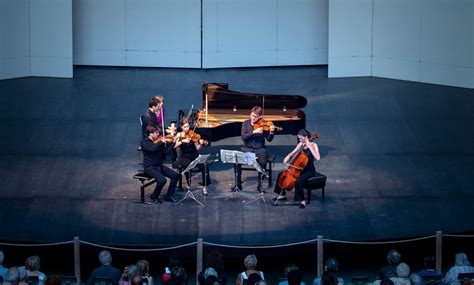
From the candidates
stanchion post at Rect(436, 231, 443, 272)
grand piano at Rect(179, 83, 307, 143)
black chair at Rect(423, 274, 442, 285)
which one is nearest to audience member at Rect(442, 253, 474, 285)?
black chair at Rect(423, 274, 442, 285)

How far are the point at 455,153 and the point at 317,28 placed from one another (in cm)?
601

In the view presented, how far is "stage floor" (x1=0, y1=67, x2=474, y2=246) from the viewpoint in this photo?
15969mm

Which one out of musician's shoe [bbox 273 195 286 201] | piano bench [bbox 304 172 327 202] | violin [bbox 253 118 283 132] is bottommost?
musician's shoe [bbox 273 195 286 201]

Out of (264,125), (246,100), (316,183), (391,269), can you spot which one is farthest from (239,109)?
(391,269)

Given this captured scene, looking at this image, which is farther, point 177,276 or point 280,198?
point 280,198

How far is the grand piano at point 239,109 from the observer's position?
59.3 feet

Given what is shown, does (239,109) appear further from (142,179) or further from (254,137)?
(142,179)

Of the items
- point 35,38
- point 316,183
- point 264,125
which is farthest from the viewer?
point 35,38

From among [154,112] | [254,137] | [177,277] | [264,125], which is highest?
[154,112]

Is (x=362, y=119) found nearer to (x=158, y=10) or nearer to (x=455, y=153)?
(x=455, y=153)

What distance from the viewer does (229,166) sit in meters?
18.5

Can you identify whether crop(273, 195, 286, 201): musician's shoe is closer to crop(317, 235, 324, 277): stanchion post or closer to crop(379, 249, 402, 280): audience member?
crop(317, 235, 324, 277): stanchion post

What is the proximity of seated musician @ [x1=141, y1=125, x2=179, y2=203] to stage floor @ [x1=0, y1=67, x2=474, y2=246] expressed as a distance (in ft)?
0.81

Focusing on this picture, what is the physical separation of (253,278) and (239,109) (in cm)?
690
